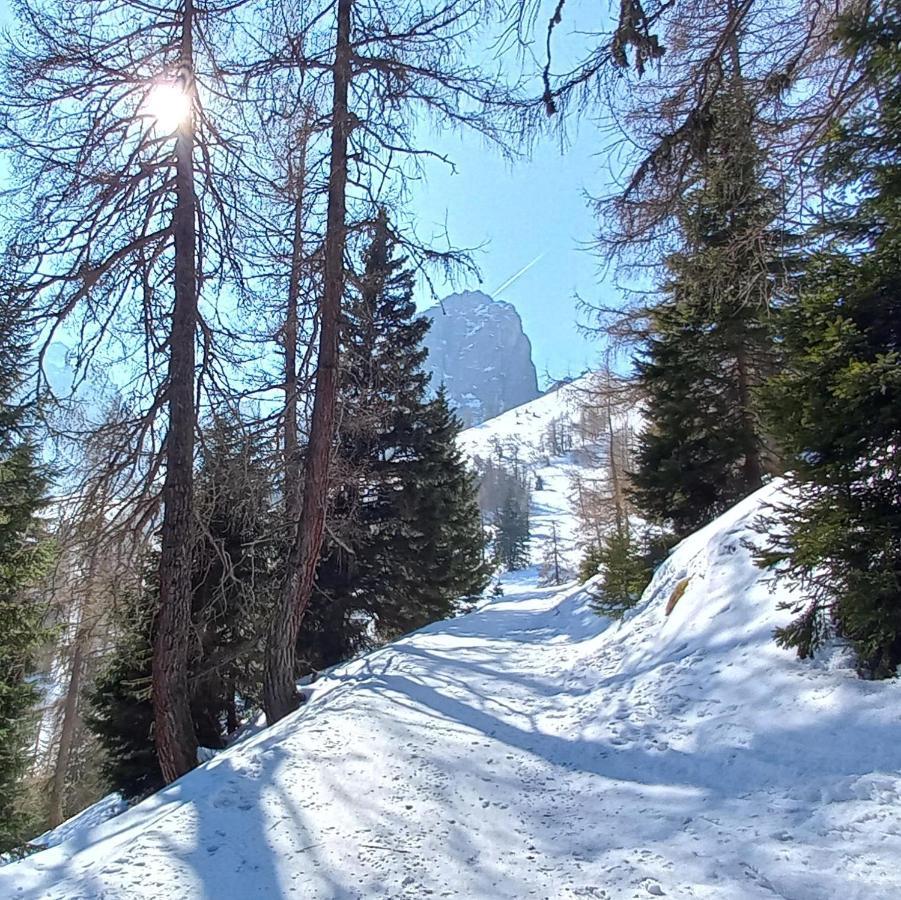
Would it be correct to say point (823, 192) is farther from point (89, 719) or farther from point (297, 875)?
point (89, 719)

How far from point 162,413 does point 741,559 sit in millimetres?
6217

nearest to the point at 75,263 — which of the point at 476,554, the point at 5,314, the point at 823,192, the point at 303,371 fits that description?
the point at 5,314

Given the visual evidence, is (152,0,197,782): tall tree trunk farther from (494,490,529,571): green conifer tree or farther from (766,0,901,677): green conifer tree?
(494,490,529,571): green conifer tree

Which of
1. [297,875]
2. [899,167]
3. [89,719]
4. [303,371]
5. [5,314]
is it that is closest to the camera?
[297,875]

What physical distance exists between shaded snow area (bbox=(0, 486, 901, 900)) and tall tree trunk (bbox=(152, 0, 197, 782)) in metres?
1.49

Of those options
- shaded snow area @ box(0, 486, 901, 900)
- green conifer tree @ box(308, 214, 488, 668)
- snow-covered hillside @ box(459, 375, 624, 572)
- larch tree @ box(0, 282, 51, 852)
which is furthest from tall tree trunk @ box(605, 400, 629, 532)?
snow-covered hillside @ box(459, 375, 624, 572)

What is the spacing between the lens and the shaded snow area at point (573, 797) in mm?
2482

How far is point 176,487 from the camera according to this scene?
5.97 meters

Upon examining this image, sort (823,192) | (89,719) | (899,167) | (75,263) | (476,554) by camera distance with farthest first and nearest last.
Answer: (476,554) < (89,719) < (75,263) < (823,192) < (899,167)

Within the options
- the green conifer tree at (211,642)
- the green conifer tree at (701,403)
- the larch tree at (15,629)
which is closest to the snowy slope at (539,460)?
the green conifer tree at (701,403)

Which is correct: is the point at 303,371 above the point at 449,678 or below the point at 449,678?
above

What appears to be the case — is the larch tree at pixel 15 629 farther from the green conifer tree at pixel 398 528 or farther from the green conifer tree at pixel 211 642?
the green conifer tree at pixel 398 528

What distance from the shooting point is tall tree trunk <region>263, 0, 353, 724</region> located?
6.37 metres

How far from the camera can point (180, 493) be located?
5.98 meters
